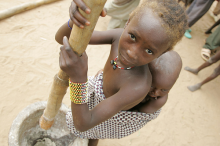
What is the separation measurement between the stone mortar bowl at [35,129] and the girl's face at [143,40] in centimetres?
108

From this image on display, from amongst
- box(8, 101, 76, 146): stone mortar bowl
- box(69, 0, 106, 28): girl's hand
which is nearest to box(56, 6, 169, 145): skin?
box(69, 0, 106, 28): girl's hand

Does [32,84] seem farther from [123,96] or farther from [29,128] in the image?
[123,96]

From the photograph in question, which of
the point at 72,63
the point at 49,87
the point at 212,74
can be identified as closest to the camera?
the point at 72,63

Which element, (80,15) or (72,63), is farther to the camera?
(72,63)

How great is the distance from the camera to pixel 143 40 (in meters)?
0.96

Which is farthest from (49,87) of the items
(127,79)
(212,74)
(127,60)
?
(212,74)

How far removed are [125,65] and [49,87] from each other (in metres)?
2.27

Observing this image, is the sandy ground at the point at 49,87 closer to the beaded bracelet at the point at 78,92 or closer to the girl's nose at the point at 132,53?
the beaded bracelet at the point at 78,92

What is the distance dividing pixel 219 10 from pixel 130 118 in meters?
5.04

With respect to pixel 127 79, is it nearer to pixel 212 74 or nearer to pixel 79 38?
pixel 79 38

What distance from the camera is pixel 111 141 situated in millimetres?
2703

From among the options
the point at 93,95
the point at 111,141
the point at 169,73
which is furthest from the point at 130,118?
A: the point at 111,141

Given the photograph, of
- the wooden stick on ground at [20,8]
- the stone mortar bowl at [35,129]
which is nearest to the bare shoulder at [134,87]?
the stone mortar bowl at [35,129]

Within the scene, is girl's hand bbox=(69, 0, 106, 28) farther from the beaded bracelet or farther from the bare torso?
the bare torso
